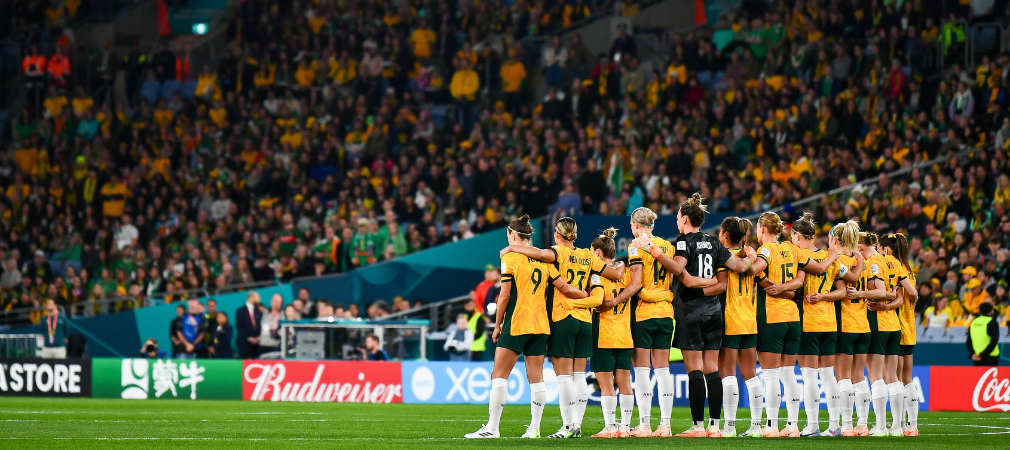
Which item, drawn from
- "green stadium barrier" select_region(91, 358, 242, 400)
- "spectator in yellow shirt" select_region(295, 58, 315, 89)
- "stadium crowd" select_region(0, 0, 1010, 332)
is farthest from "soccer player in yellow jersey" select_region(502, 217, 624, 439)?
"spectator in yellow shirt" select_region(295, 58, 315, 89)

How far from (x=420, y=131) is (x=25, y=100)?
1108 centimetres

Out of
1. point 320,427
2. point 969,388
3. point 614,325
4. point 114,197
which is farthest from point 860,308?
point 114,197

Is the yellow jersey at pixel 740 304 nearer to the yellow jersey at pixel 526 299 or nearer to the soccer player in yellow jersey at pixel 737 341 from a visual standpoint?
the soccer player in yellow jersey at pixel 737 341

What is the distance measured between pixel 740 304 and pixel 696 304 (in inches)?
16.9

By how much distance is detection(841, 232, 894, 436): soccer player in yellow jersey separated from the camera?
12555mm

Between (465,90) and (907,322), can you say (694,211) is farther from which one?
(465,90)

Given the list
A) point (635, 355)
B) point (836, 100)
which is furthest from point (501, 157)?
point (635, 355)

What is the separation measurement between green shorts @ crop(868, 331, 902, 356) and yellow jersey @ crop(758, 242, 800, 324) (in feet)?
3.47

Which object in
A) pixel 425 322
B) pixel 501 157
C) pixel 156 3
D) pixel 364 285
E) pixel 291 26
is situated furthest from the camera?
pixel 156 3

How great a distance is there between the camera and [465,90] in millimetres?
30844

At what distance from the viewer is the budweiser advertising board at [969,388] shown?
60.4 ft

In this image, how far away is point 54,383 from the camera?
73.5ft

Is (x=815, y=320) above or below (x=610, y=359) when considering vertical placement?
above

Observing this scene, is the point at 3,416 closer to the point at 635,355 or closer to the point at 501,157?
the point at 635,355
